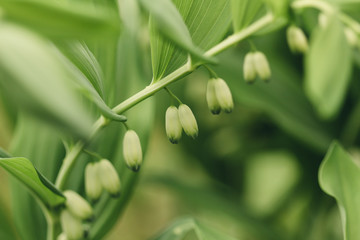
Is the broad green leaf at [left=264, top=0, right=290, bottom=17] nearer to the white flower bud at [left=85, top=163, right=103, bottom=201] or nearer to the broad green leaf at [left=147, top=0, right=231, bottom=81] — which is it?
the broad green leaf at [left=147, top=0, right=231, bottom=81]

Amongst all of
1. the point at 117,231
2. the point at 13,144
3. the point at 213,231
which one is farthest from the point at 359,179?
the point at 117,231

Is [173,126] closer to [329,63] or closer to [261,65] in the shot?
[261,65]

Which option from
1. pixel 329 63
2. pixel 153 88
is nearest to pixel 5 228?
pixel 153 88

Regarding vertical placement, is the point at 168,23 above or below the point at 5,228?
above

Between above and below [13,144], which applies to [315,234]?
below

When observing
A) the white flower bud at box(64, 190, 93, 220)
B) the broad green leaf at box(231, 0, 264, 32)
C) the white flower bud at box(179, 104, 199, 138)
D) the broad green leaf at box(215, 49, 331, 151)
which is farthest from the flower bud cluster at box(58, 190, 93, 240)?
the broad green leaf at box(215, 49, 331, 151)

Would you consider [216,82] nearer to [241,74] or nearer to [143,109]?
[143,109]
